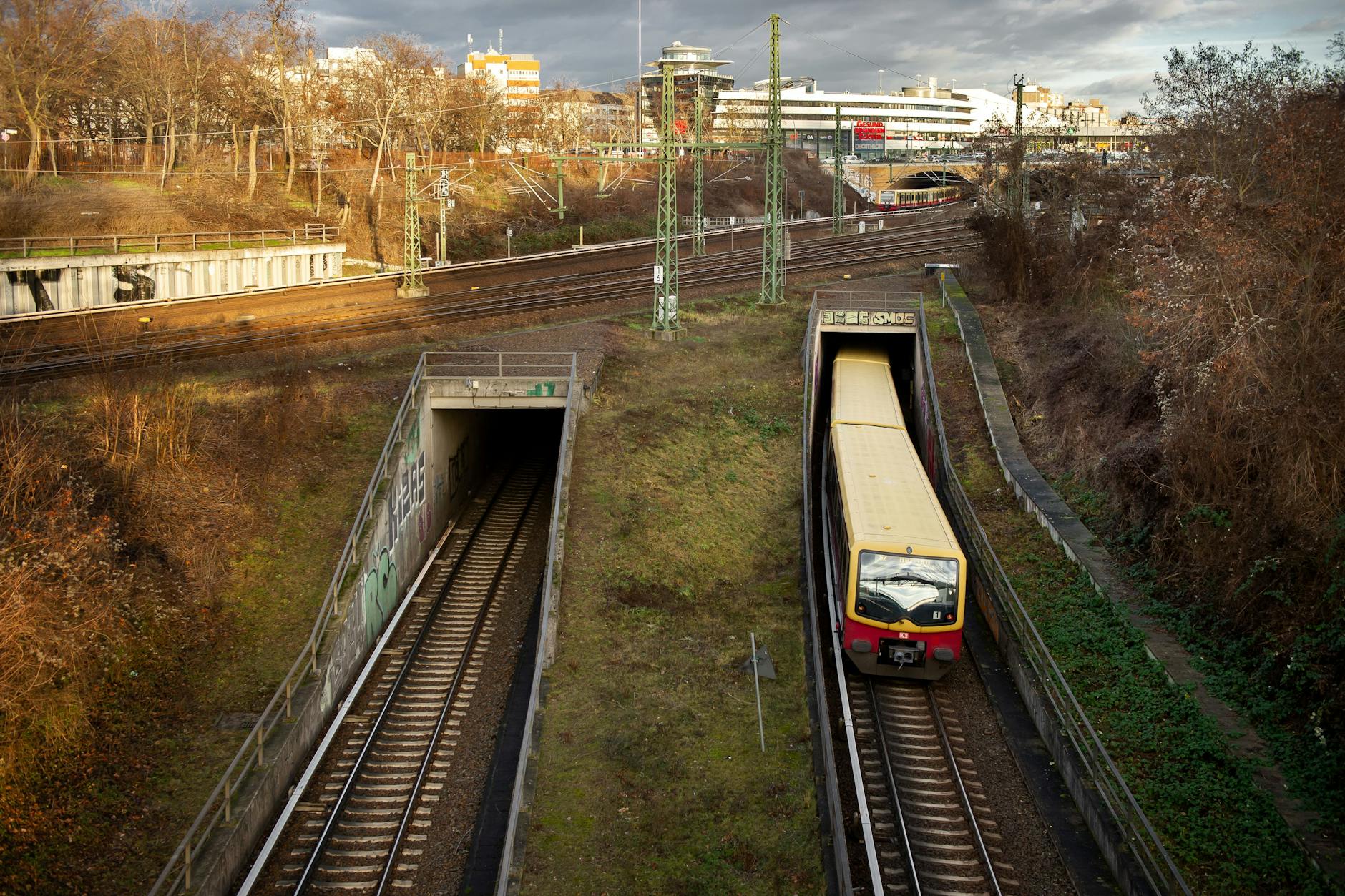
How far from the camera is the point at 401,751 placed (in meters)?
15.3

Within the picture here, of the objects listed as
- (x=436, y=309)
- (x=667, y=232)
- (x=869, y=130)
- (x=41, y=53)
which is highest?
(x=869, y=130)

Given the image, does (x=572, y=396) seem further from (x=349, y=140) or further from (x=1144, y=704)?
(x=349, y=140)

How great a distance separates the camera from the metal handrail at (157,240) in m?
Answer: 34.2

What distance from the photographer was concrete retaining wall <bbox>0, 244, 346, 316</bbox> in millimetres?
32562

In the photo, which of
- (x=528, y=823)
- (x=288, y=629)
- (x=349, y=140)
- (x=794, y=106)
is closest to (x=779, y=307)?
(x=288, y=629)

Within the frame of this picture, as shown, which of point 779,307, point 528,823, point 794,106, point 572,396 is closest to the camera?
point 528,823

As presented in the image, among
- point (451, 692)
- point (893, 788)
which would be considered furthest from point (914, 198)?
point (893, 788)

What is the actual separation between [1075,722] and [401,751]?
10212 mm

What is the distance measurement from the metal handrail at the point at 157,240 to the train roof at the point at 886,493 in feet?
95.0

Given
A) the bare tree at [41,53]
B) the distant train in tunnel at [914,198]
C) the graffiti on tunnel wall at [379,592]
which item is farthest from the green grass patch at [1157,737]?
the distant train in tunnel at [914,198]

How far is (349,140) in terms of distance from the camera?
67.8 metres

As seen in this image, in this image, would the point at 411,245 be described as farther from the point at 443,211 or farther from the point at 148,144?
the point at 148,144

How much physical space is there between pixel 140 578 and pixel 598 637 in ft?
25.5

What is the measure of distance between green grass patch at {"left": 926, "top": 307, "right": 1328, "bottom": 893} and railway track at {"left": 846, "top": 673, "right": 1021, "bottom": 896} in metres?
2.01
